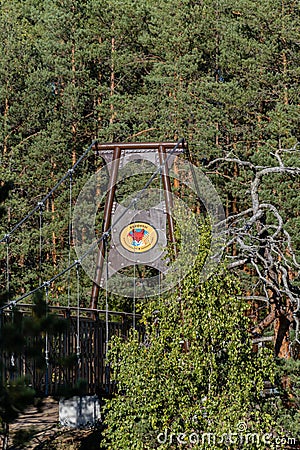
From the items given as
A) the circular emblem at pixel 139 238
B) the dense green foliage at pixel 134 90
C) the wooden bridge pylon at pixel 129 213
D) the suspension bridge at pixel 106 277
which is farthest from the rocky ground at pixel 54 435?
the dense green foliage at pixel 134 90

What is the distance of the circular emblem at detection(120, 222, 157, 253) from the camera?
350 inches

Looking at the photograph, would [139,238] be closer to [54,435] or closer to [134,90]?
[54,435]

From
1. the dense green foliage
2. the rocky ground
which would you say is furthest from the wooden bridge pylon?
the dense green foliage

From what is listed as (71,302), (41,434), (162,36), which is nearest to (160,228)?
(41,434)

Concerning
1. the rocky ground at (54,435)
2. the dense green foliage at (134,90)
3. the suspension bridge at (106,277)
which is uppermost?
the dense green foliage at (134,90)

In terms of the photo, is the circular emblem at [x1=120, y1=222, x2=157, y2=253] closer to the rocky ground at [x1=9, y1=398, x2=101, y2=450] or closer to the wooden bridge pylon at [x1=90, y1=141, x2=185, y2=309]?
the wooden bridge pylon at [x1=90, y1=141, x2=185, y2=309]

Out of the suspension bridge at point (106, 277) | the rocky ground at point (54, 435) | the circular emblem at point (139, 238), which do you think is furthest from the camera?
the circular emblem at point (139, 238)

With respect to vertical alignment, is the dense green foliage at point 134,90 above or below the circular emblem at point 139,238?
above

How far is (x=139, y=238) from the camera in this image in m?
8.98

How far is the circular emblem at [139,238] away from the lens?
890 centimetres

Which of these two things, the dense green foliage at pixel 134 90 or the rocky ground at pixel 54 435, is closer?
the rocky ground at pixel 54 435

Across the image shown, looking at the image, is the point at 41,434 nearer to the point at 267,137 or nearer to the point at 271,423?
the point at 271,423

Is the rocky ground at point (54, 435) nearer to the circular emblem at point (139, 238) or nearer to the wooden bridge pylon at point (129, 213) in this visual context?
the wooden bridge pylon at point (129, 213)

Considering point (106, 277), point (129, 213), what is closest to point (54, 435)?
point (106, 277)
